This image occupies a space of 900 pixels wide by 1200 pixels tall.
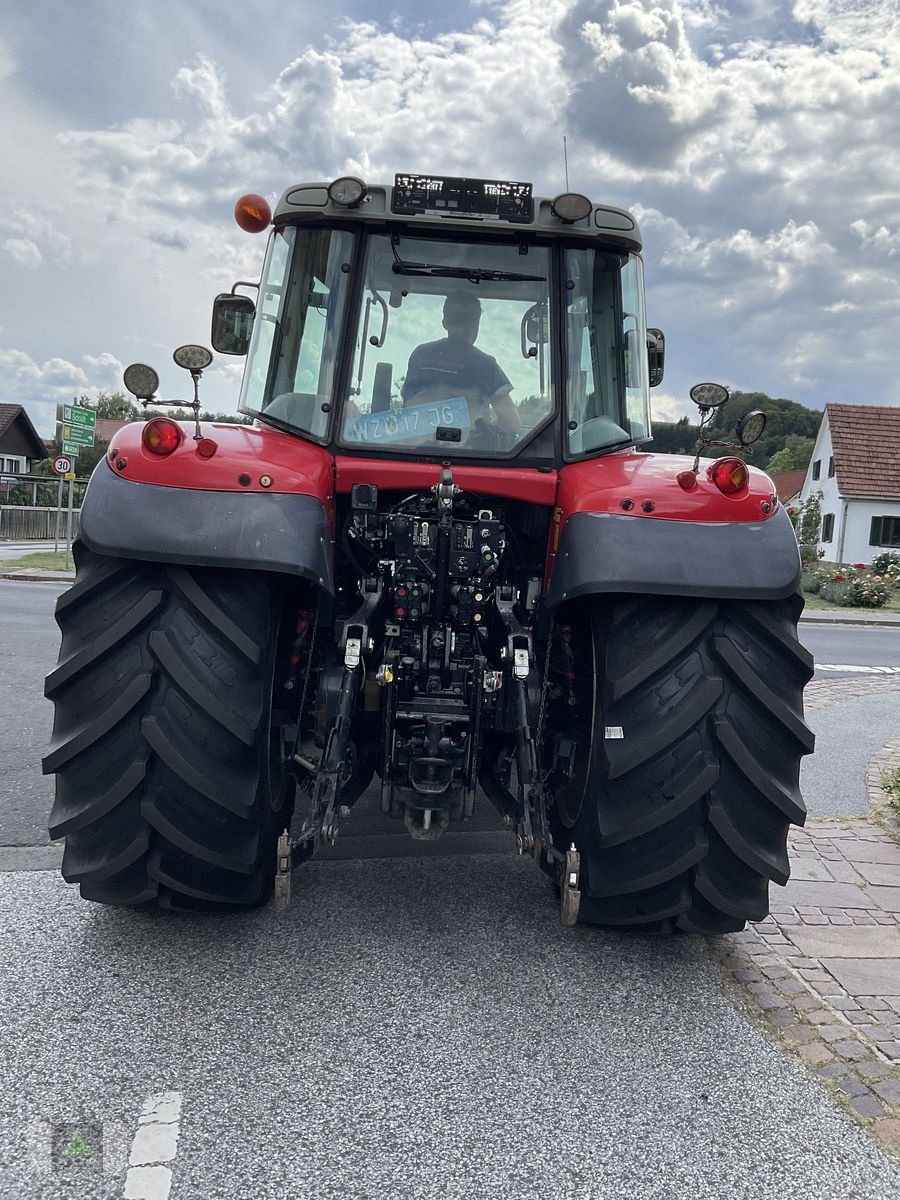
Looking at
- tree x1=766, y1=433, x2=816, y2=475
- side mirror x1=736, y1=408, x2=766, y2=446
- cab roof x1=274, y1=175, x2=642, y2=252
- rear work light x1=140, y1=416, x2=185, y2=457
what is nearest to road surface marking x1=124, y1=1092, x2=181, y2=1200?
rear work light x1=140, y1=416, x2=185, y2=457

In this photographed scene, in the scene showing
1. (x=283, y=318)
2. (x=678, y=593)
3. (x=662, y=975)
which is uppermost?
(x=283, y=318)

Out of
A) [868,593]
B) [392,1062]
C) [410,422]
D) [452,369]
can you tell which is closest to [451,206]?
[452,369]

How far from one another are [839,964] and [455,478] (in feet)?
7.60

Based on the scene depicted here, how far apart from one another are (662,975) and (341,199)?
3.03 m

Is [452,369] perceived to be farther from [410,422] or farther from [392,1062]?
[392,1062]

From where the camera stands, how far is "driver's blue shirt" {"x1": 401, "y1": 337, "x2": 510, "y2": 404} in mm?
3594

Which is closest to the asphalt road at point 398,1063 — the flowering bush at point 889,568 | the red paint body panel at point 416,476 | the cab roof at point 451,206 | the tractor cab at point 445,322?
the red paint body panel at point 416,476

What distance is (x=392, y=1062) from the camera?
262 centimetres

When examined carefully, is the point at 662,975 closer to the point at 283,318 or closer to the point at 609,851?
the point at 609,851

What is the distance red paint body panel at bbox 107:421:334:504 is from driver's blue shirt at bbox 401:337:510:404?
54 centimetres

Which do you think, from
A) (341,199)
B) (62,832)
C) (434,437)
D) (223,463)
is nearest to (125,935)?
(62,832)

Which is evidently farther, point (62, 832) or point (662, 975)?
point (662, 975)

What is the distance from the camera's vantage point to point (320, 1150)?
2.25 m

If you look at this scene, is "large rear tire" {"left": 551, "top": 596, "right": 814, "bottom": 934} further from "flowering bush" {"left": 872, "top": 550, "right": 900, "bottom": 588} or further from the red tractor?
"flowering bush" {"left": 872, "top": 550, "right": 900, "bottom": 588}
